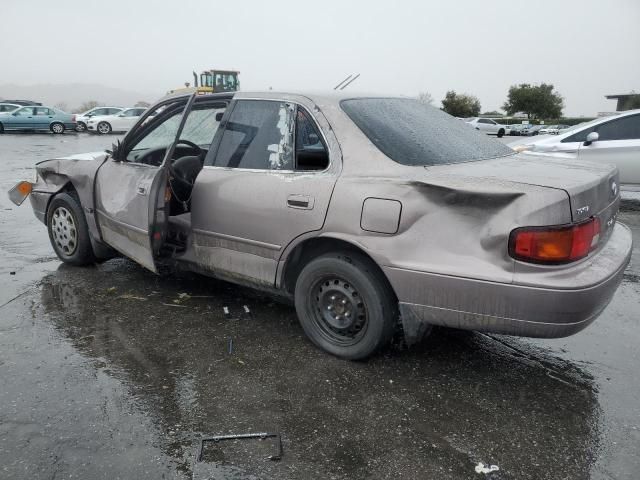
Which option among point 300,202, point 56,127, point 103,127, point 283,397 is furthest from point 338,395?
point 103,127

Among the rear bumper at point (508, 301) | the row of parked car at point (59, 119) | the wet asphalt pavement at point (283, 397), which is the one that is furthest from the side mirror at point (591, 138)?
the row of parked car at point (59, 119)

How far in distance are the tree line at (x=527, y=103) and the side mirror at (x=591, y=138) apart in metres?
62.1

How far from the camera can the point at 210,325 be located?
12.7 feet

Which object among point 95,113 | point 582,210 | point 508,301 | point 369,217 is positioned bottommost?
point 508,301

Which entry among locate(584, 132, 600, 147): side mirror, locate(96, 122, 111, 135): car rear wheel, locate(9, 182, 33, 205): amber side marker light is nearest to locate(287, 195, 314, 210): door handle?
locate(9, 182, 33, 205): amber side marker light

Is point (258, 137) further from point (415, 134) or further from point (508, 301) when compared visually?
point (508, 301)

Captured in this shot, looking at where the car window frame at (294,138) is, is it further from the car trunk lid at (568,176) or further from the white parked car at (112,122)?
the white parked car at (112,122)

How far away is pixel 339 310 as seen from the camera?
10.9 ft

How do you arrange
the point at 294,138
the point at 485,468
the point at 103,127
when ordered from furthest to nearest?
the point at 103,127
the point at 294,138
the point at 485,468

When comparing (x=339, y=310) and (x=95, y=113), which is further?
(x=95, y=113)

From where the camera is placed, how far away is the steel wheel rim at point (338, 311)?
3199 millimetres

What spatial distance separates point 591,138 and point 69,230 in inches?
300

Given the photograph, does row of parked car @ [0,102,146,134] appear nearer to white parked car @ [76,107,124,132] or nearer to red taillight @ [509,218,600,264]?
white parked car @ [76,107,124,132]

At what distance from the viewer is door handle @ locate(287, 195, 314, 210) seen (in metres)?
3.22
